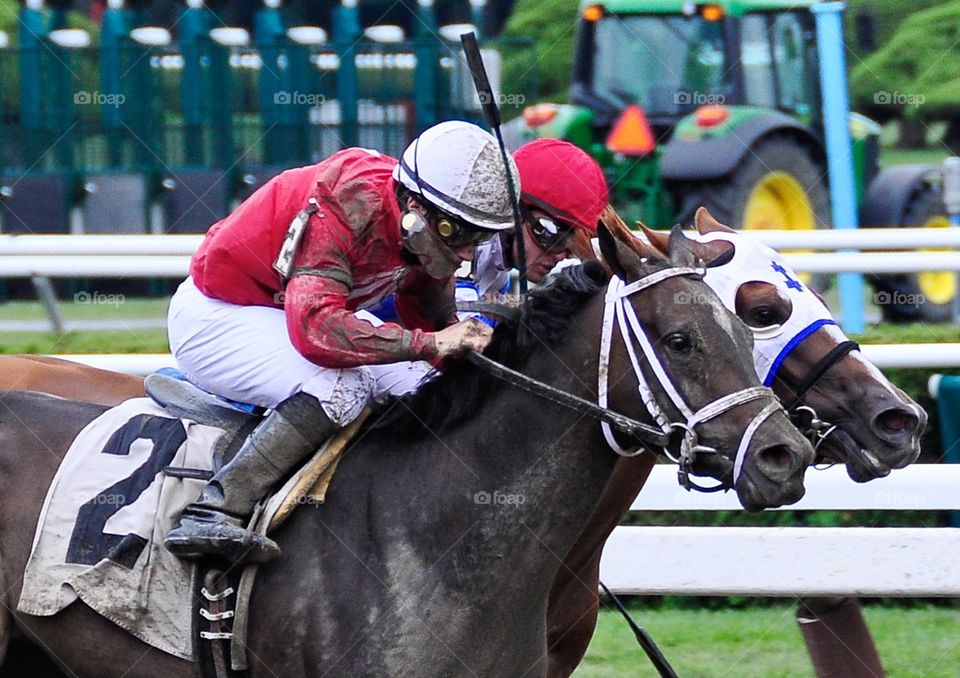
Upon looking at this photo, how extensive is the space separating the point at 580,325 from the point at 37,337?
737cm

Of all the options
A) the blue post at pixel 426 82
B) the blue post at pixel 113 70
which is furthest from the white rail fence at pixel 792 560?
the blue post at pixel 113 70

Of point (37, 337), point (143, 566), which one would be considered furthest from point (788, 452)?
point (37, 337)

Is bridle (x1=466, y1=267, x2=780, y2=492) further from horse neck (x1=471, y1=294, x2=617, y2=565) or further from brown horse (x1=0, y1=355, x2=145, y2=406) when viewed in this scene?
brown horse (x1=0, y1=355, x2=145, y2=406)

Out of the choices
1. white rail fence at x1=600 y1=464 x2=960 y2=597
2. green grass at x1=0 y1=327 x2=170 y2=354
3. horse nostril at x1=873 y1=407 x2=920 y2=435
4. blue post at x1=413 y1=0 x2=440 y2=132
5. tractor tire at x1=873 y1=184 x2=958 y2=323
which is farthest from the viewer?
blue post at x1=413 y1=0 x2=440 y2=132

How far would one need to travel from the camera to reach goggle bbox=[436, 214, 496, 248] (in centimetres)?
341

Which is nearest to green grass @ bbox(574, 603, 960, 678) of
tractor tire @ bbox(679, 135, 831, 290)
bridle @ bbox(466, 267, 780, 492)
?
bridle @ bbox(466, 267, 780, 492)

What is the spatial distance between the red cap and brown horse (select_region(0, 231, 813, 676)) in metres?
0.86

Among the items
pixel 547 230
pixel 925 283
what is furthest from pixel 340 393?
pixel 925 283

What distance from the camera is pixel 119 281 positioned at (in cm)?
1398

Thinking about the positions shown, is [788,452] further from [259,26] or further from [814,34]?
[259,26]

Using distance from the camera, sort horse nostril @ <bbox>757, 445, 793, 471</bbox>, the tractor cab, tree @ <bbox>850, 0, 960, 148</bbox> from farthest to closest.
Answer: tree @ <bbox>850, 0, 960, 148</bbox> → the tractor cab → horse nostril @ <bbox>757, 445, 793, 471</bbox>

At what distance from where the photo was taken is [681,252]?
3.39m

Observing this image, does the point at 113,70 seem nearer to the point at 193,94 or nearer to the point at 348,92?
the point at 193,94

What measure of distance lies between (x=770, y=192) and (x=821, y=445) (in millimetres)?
7150
